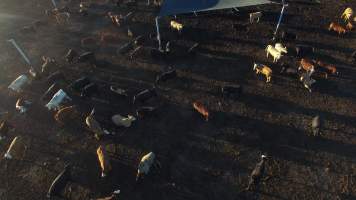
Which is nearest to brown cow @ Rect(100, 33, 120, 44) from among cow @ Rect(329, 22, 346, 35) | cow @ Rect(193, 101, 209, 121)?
cow @ Rect(193, 101, 209, 121)

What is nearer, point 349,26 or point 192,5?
point 192,5

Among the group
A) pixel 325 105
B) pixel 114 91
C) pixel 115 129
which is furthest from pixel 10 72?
pixel 325 105

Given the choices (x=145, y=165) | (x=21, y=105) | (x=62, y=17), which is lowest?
(x=21, y=105)

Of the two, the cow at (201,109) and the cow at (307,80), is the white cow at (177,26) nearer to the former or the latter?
the cow at (201,109)

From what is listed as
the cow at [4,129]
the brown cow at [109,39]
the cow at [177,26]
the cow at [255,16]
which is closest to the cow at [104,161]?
the cow at [4,129]

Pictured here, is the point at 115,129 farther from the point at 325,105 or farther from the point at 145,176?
the point at 325,105

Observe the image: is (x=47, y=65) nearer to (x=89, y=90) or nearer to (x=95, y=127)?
(x=89, y=90)

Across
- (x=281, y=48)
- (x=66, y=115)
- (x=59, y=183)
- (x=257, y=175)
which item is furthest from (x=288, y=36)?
(x=59, y=183)
